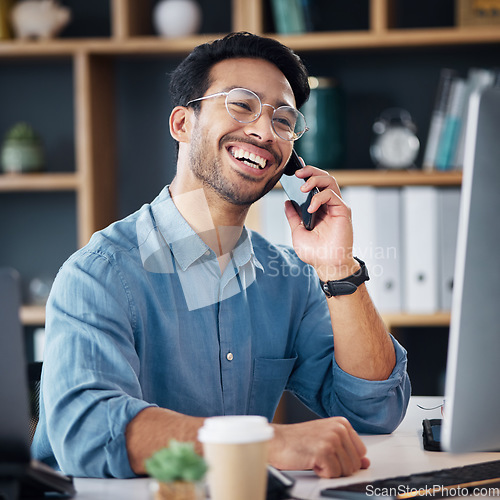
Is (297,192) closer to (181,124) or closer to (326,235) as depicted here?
(326,235)

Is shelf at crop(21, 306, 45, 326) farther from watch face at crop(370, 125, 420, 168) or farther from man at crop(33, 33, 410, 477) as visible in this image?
watch face at crop(370, 125, 420, 168)

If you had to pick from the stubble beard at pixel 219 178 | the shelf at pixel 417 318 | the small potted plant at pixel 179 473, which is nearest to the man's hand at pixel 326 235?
the stubble beard at pixel 219 178

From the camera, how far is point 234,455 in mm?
729

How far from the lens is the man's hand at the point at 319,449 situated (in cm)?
93

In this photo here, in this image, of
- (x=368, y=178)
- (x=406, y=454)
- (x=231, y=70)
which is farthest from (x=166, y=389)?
(x=368, y=178)

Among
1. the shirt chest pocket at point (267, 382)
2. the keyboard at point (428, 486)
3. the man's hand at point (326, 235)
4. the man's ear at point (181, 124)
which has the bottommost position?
the shirt chest pocket at point (267, 382)

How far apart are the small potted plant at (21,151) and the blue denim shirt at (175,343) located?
1349 mm

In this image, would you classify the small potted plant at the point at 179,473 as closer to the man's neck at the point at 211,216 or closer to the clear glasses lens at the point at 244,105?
the man's neck at the point at 211,216

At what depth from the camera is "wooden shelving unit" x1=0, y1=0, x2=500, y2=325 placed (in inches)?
95.3

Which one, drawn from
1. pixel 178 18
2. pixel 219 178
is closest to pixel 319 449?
pixel 219 178

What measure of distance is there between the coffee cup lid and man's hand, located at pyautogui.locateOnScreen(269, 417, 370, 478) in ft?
0.71

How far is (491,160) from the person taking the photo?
71cm

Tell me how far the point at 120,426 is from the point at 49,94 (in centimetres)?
215

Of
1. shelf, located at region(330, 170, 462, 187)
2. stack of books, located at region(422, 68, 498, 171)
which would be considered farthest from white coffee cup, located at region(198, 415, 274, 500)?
stack of books, located at region(422, 68, 498, 171)
